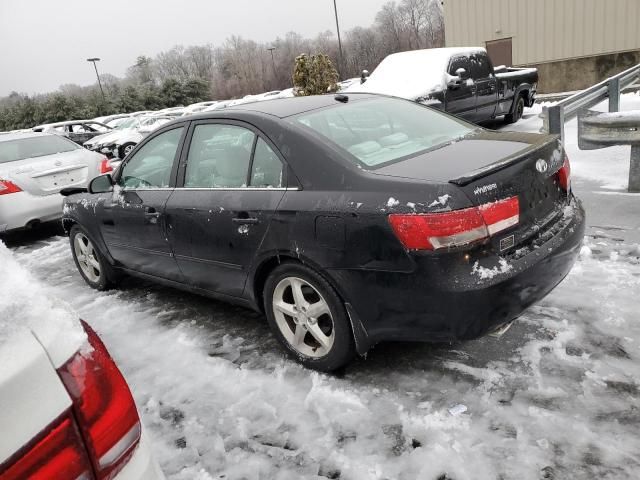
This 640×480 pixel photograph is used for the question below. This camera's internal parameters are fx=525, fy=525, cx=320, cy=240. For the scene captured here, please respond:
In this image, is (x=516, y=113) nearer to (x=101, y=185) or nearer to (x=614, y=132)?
(x=614, y=132)

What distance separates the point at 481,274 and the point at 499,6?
18682mm

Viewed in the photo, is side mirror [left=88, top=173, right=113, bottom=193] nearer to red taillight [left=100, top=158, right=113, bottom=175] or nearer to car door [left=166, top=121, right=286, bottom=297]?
car door [left=166, top=121, right=286, bottom=297]

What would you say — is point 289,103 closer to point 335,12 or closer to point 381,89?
point 381,89

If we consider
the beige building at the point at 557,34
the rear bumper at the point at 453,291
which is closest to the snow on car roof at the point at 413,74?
the rear bumper at the point at 453,291

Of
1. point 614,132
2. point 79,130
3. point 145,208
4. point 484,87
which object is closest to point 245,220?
point 145,208

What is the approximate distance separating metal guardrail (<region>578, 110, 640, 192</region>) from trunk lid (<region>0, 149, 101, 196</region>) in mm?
6471

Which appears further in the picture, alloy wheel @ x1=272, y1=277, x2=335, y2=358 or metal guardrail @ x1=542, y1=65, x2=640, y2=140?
metal guardrail @ x1=542, y1=65, x2=640, y2=140

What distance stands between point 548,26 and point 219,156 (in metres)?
17.4

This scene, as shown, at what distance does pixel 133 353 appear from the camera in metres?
3.59

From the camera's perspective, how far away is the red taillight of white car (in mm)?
2312

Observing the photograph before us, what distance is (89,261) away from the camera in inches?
197

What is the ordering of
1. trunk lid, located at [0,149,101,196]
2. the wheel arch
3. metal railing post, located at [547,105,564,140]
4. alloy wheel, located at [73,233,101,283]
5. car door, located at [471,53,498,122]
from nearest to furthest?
1. the wheel arch
2. alloy wheel, located at [73,233,101,283]
3. metal railing post, located at [547,105,564,140]
4. trunk lid, located at [0,149,101,196]
5. car door, located at [471,53,498,122]

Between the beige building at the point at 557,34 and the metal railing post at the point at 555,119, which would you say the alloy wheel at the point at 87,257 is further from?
the beige building at the point at 557,34

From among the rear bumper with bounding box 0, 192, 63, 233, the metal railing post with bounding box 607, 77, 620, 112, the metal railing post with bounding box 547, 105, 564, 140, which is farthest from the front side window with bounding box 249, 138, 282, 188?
the metal railing post with bounding box 607, 77, 620, 112
